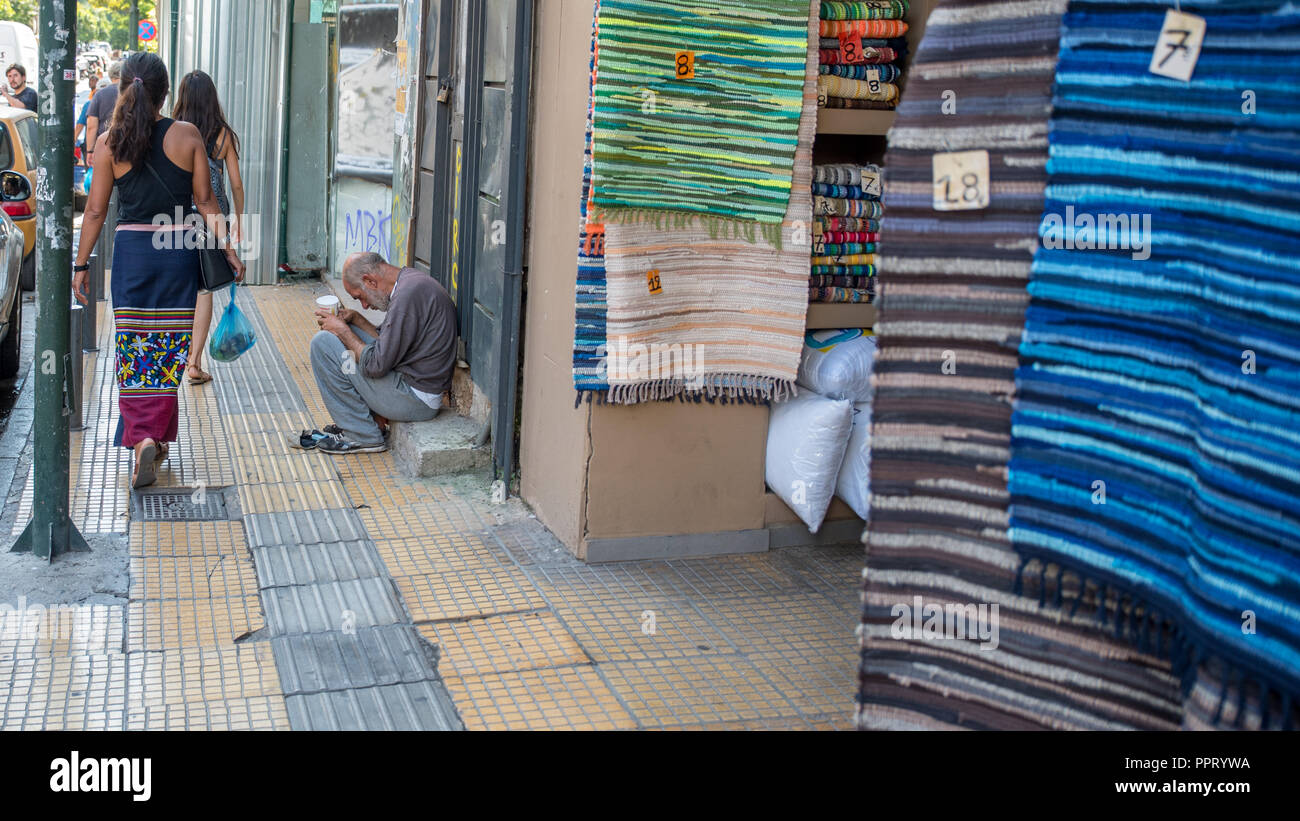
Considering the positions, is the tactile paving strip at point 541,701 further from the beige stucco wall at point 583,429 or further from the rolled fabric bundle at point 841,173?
the rolled fabric bundle at point 841,173

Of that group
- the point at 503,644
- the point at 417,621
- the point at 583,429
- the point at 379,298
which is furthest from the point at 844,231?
the point at 379,298

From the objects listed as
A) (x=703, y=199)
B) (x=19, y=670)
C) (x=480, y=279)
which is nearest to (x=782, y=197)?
(x=703, y=199)

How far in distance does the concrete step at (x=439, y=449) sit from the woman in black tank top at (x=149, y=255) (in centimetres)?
119

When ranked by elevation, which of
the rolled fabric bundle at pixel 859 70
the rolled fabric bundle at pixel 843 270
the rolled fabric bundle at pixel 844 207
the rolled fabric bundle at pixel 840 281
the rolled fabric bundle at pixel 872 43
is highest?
the rolled fabric bundle at pixel 872 43

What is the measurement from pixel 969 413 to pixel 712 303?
2.84 m

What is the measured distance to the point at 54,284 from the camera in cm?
521

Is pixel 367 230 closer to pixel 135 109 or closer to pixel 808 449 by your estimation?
pixel 135 109

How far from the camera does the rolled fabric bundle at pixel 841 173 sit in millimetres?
5621

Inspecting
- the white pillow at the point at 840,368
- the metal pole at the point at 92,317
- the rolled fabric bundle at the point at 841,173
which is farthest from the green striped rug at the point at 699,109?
the metal pole at the point at 92,317

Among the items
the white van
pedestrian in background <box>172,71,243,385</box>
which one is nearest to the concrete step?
pedestrian in background <box>172,71,243,385</box>

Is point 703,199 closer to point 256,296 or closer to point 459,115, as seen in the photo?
point 459,115

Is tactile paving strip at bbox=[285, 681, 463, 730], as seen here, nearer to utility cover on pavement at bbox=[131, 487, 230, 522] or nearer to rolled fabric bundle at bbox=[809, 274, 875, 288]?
utility cover on pavement at bbox=[131, 487, 230, 522]

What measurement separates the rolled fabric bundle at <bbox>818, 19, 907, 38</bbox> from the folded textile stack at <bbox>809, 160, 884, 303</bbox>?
0.57m

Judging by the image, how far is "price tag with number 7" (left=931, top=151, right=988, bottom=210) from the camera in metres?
2.67
